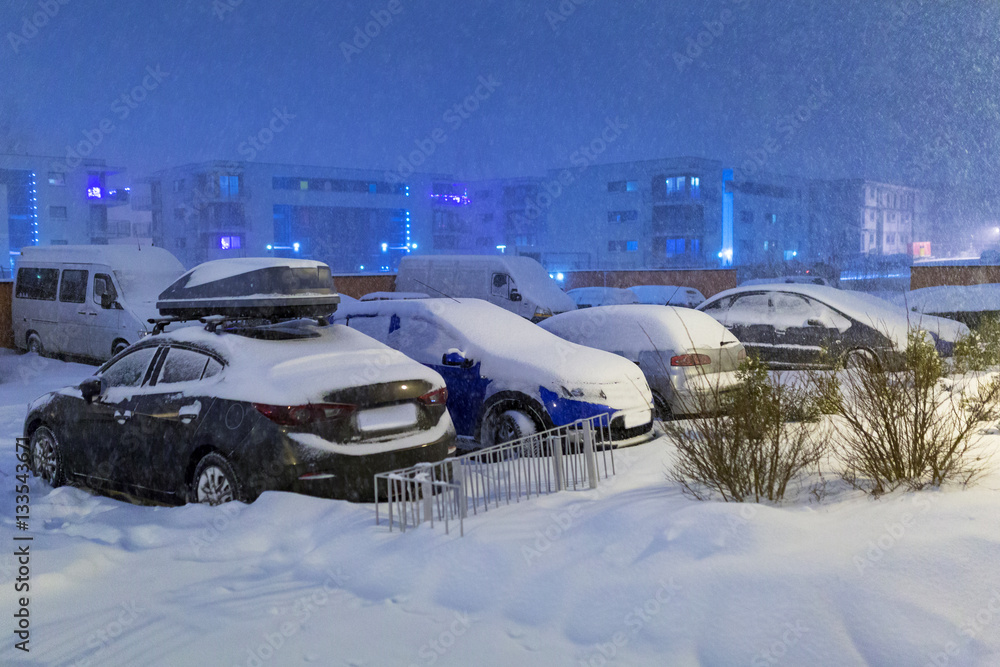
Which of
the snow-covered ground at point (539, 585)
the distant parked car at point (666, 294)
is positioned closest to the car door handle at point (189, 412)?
the snow-covered ground at point (539, 585)

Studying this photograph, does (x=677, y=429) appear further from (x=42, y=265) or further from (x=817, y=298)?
(x=42, y=265)

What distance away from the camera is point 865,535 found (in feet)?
14.4

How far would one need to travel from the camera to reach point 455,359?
8.01 m

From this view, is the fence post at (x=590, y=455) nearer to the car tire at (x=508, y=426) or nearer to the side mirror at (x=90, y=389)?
the car tire at (x=508, y=426)

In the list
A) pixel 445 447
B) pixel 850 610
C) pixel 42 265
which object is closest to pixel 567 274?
pixel 42 265

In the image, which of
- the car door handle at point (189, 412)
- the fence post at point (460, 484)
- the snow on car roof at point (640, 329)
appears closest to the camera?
Result: the fence post at point (460, 484)

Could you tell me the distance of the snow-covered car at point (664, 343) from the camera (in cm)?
889

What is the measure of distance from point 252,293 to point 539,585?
3.98 metres

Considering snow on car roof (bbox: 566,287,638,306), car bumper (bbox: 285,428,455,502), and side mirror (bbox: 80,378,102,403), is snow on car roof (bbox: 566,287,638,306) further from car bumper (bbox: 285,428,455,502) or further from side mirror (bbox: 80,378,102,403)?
side mirror (bbox: 80,378,102,403)

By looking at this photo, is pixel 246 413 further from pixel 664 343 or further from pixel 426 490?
pixel 664 343

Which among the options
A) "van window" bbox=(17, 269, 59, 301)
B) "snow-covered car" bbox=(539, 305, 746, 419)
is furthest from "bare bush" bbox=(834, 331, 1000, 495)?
"van window" bbox=(17, 269, 59, 301)

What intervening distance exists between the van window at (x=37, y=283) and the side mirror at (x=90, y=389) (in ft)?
32.8

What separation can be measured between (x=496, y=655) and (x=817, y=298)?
9754 millimetres

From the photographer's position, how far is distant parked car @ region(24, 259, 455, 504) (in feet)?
18.8
